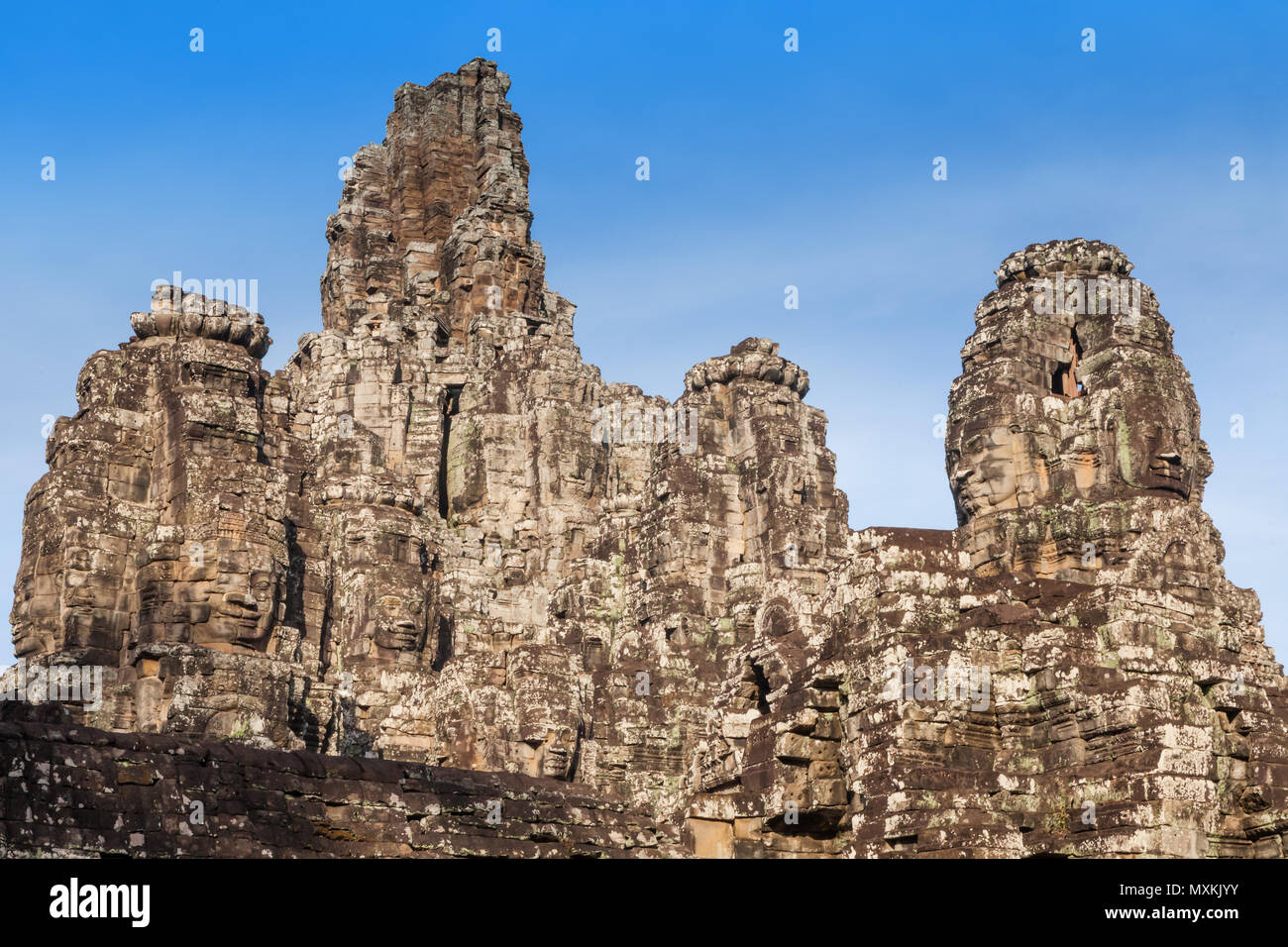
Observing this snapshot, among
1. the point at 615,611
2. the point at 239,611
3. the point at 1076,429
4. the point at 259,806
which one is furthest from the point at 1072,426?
the point at 615,611

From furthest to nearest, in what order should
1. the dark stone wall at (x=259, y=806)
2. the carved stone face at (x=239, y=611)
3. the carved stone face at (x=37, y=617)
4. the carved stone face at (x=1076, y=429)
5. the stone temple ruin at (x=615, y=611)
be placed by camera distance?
the carved stone face at (x=37, y=617), the carved stone face at (x=239, y=611), the carved stone face at (x=1076, y=429), the stone temple ruin at (x=615, y=611), the dark stone wall at (x=259, y=806)

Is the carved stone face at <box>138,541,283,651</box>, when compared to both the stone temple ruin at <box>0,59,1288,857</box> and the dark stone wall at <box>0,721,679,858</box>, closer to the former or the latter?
the stone temple ruin at <box>0,59,1288,857</box>

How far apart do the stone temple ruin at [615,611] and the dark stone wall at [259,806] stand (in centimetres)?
6

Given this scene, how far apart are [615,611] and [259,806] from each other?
88.0ft

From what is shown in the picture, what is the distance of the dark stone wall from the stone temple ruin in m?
0.06

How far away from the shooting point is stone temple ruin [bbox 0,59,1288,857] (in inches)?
911

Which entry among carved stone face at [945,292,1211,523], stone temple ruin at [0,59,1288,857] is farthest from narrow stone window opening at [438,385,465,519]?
carved stone face at [945,292,1211,523]

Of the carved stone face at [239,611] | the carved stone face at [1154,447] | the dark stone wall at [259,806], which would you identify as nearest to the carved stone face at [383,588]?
the carved stone face at [239,611]

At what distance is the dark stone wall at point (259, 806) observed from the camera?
20.2m

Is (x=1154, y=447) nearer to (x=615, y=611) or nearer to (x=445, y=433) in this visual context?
(x=615, y=611)

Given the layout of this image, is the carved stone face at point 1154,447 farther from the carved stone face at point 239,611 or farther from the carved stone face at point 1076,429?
the carved stone face at point 239,611
